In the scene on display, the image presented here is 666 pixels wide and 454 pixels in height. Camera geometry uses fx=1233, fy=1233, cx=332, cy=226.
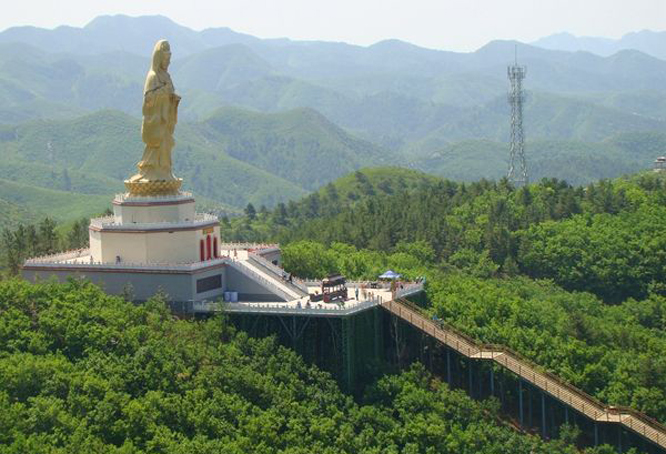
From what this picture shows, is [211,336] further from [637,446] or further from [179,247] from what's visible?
[637,446]

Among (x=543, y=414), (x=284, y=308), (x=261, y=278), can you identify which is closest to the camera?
(x=543, y=414)

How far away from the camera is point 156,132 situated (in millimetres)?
49219

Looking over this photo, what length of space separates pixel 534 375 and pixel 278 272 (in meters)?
11.0

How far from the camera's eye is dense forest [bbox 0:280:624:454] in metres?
36.3

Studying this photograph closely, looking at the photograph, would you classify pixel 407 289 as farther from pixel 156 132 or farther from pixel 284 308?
pixel 156 132

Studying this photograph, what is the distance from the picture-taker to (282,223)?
108m

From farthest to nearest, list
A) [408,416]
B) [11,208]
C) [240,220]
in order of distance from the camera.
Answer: [11,208] → [240,220] → [408,416]

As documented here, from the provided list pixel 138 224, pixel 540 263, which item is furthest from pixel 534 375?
pixel 540 263

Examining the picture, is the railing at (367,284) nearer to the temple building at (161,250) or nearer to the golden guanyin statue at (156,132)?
the temple building at (161,250)

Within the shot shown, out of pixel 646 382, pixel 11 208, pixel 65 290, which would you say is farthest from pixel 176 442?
pixel 11 208

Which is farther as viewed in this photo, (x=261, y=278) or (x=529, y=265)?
(x=529, y=265)

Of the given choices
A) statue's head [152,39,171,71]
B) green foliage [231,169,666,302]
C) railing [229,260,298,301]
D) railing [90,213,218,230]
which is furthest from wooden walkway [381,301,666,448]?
statue's head [152,39,171,71]

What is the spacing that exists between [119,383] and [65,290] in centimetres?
739

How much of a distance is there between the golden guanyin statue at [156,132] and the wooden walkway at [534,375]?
10.6 meters
